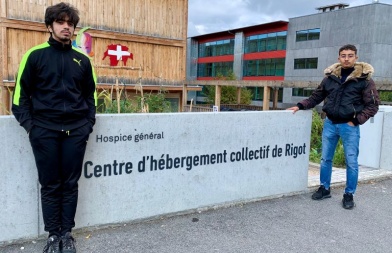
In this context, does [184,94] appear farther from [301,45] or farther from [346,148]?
[301,45]

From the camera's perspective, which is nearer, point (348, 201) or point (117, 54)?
point (348, 201)

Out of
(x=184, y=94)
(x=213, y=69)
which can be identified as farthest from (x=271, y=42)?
(x=184, y=94)

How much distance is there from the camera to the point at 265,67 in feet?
155

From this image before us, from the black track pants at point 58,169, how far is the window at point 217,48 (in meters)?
50.0

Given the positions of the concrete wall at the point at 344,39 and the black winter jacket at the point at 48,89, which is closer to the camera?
the black winter jacket at the point at 48,89

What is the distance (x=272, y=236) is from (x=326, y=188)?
1.69 m

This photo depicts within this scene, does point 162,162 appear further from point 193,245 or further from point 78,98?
point 78,98

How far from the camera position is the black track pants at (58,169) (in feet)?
9.85

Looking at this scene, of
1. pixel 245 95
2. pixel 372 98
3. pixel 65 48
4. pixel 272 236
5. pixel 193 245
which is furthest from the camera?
pixel 245 95

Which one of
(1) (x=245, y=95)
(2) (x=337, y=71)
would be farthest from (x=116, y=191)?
(1) (x=245, y=95)

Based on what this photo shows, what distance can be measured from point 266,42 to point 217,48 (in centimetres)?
965

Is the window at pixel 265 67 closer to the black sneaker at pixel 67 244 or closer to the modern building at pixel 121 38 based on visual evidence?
the modern building at pixel 121 38

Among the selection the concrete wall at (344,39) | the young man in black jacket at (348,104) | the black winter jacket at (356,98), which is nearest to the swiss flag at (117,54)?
the young man in black jacket at (348,104)

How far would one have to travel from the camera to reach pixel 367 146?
7.19 m
